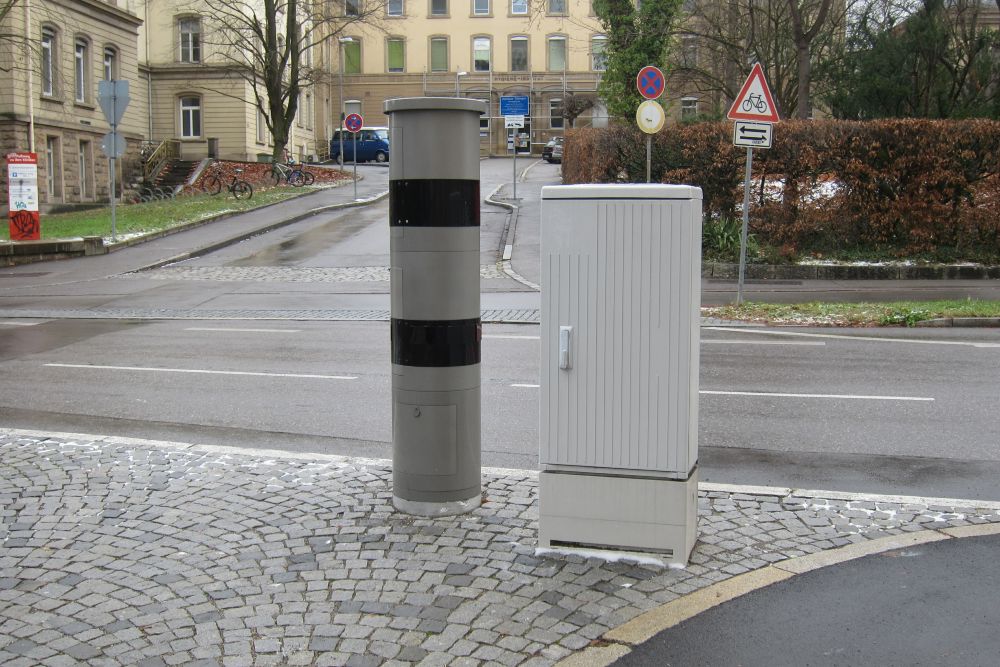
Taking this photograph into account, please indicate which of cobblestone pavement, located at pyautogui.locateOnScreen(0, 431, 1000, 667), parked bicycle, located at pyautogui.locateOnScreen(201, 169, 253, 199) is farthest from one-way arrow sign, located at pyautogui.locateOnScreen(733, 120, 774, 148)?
parked bicycle, located at pyautogui.locateOnScreen(201, 169, 253, 199)

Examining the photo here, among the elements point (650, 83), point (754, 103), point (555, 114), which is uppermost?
point (555, 114)

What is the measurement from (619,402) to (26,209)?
22439 mm

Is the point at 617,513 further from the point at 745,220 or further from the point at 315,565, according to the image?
the point at 745,220

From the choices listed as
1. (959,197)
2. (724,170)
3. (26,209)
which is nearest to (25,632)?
(724,170)

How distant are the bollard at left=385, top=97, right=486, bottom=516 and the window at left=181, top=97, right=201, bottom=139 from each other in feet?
167

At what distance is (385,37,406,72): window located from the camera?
250 feet

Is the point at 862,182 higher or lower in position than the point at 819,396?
higher

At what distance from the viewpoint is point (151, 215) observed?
30.2 meters

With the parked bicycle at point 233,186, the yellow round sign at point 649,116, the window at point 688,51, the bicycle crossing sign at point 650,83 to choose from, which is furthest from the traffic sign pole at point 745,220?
the parked bicycle at point 233,186

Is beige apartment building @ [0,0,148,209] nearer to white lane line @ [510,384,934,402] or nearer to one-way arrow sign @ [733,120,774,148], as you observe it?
one-way arrow sign @ [733,120,774,148]

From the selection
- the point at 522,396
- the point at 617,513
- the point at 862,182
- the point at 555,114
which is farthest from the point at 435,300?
the point at 555,114

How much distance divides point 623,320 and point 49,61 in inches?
1538

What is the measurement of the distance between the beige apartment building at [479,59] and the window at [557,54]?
7cm

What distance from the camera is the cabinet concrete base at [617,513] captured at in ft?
15.4
